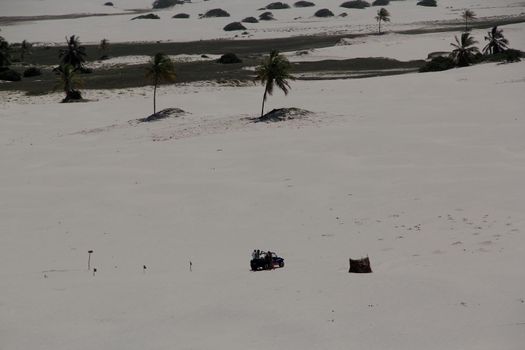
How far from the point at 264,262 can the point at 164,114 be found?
3640cm

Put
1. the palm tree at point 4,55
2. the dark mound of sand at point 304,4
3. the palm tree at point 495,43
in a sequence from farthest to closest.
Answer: the dark mound of sand at point 304,4, the palm tree at point 4,55, the palm tree at point 495,43

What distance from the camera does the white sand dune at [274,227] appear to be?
17406mm

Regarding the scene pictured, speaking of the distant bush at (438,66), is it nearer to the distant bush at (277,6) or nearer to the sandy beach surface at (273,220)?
the sandy beach surface at (273,220)

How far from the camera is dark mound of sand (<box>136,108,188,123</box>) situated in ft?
186

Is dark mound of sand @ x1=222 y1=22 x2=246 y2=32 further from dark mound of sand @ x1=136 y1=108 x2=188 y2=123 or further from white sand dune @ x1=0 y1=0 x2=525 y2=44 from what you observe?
dark mound of sand @ x1=136 y1=108 x2=188 y2=123

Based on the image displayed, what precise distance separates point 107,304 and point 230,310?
346cm

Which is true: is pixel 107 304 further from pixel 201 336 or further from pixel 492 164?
pixel 492 164

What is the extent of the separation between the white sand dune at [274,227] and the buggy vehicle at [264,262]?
0.91m

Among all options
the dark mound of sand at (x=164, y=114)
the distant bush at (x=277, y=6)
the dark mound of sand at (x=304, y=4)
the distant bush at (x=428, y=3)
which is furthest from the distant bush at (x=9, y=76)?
the distant bush at (x=428, y=3)

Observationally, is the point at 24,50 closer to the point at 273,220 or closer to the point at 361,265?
the point at 273,220

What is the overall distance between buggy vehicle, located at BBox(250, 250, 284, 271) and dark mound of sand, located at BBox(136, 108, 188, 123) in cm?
3526

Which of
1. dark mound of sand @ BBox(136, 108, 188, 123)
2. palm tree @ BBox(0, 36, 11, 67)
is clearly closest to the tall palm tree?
palm tree @ BBox(0, 36, 11, 67)

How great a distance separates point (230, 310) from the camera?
60.1 feet

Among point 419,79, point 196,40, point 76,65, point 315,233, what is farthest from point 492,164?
point 196,40
